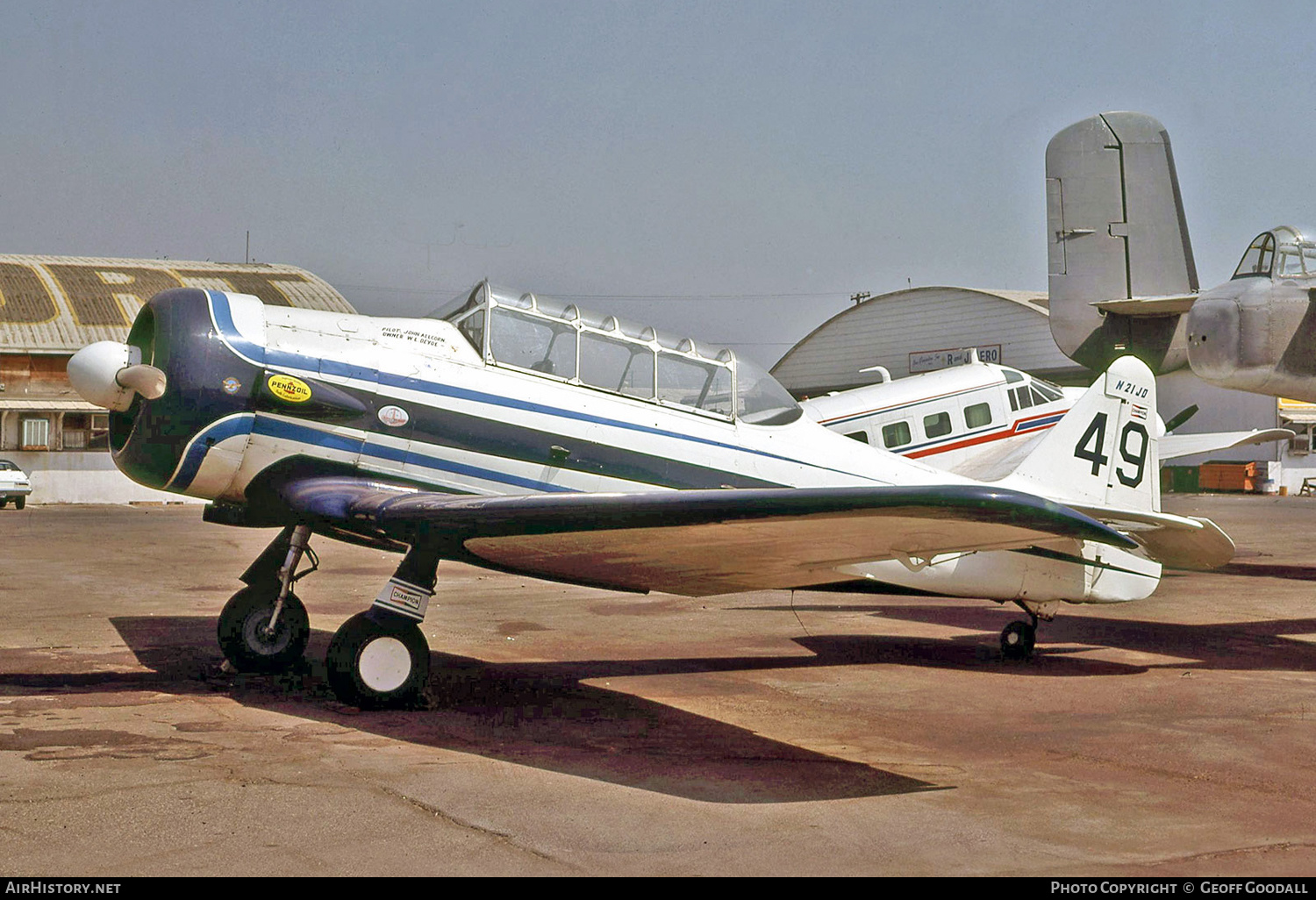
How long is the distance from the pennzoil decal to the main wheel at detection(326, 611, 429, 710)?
140cm

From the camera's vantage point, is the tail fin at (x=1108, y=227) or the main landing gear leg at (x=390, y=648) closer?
the main landing gear leg at (x=390, y=648)

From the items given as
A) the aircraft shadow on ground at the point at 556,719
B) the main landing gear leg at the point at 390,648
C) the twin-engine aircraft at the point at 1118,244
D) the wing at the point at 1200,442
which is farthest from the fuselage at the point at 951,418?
the main landing gear leg at the point at 390,648

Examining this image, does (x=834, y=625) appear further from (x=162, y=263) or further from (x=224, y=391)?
→ (x=162, y=263)

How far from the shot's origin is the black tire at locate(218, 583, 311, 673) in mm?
8242

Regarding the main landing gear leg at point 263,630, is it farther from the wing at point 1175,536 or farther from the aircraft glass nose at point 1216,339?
the aircraft glass nose at point 1216,339

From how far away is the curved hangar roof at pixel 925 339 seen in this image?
43.7 metres

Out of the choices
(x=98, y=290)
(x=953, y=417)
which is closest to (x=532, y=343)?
(x=953, y=417)

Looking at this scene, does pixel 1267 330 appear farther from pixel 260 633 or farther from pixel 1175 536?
pixel 260 633

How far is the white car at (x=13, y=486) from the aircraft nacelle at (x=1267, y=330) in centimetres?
3410

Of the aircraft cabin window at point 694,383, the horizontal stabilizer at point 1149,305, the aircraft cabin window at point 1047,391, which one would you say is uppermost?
the horizontal stabilizer at point 1149,305

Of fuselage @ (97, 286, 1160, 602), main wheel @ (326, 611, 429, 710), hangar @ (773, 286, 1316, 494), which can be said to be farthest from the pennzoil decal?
hangar @ (773, 286, 1316, 494)

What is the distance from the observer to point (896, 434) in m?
16.3

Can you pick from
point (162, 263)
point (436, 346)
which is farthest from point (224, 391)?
point (162, 263)

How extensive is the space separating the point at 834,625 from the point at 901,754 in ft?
18.5
